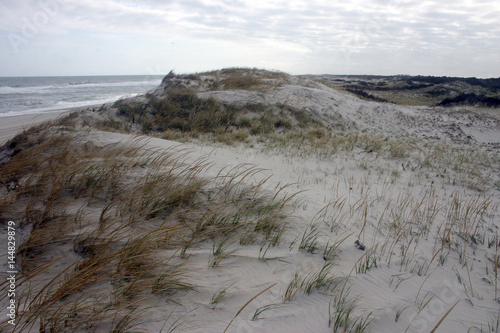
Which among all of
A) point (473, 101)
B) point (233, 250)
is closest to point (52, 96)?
point (233, 250)

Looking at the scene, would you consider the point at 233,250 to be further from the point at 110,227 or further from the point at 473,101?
the point at 473,101

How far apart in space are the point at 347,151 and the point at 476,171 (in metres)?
2.92

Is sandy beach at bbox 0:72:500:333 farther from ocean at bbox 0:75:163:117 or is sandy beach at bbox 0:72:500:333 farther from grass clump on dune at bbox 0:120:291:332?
ocean at bbox 0:75:163:117

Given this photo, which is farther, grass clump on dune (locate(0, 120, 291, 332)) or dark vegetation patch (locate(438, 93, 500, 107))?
dark vegetation patch (locate(438, 93, 500, 107))

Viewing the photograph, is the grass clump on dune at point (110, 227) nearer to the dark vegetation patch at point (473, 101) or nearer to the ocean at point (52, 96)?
the ocean at point (52, 96)

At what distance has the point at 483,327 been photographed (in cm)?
187

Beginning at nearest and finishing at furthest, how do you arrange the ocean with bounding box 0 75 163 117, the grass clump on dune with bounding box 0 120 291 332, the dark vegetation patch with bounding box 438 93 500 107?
the grass clump on dune with bounding box 0 120 291 332
the dark vegetation patch with bounding box 438 93 500 107
the ocean with bounding box 0 75 163 117

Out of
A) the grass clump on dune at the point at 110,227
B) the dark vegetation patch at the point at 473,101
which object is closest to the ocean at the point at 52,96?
the grass clump on dune at the point at 110,227

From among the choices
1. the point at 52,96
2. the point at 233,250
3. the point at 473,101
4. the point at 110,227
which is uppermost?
the point at 52,96

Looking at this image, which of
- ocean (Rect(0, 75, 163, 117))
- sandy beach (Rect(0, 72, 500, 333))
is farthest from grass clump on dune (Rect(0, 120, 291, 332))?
ocean (Rect(0, 75, 163, 117))

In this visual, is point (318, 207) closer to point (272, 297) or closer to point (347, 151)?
point (272, 297)

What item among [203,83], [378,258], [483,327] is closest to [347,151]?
[378,258]

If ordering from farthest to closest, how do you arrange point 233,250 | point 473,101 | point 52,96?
point 52,96
point 473,101
point 233,250

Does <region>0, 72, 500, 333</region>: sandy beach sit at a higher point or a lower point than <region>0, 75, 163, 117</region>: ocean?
lower
